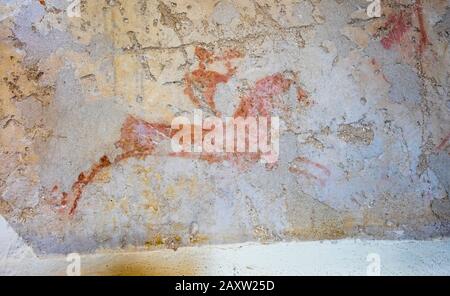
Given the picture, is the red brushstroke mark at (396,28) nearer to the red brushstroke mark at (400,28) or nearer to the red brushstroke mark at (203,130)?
the red brushstroke mark at (400,28)

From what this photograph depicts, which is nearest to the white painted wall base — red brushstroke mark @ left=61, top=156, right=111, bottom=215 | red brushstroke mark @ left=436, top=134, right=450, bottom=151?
red brushstroke mark @ left=61, top=156, right=111, bottom=215

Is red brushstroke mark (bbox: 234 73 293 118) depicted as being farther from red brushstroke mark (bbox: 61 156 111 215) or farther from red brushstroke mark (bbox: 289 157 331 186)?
red brushstroke mark (bbox: 61 156 111 215)

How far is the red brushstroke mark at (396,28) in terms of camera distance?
6.85 ft

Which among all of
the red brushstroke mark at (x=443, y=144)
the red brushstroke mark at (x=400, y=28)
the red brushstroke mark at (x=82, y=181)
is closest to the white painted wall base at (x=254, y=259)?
the red brushstroke mark at (x=82, y=181)

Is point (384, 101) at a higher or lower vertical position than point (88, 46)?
lower

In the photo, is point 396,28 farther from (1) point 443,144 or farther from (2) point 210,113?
(2) point 210,113

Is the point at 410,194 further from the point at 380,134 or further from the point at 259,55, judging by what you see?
the point at 259,55

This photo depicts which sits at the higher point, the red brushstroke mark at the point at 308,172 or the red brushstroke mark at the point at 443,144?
the red brushstroke mark at the point at 443,144

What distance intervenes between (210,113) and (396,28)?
2.54 ft

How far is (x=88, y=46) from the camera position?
6.82ft

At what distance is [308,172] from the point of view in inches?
81.9

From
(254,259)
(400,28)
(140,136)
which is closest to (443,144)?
(400,28)

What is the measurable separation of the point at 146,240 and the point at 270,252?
0.47 m

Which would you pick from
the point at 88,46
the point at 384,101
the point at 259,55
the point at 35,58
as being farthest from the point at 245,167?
the point at 35,58
